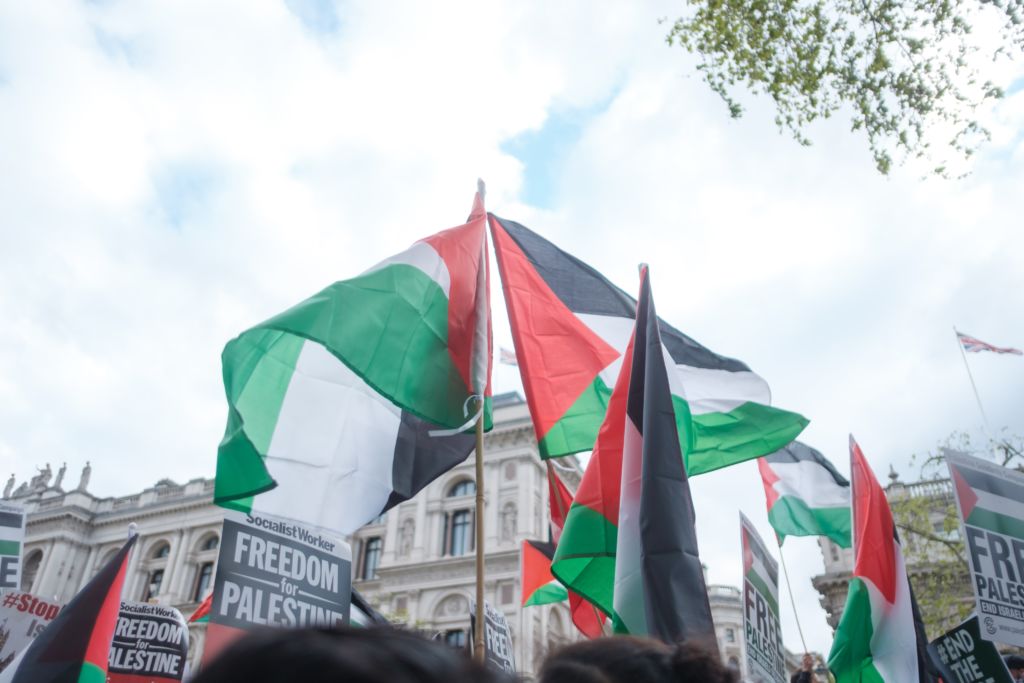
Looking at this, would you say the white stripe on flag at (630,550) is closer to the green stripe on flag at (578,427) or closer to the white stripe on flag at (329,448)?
the green stripe on flag at (578,427)

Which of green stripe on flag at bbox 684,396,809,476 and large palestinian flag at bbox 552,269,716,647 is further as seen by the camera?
green stripe on flag at bbox 684,396,809,476

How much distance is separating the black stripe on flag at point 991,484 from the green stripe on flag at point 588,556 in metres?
3.59

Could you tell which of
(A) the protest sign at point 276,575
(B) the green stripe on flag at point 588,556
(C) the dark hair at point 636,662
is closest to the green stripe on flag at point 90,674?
(A) the protest sign at point 276,575

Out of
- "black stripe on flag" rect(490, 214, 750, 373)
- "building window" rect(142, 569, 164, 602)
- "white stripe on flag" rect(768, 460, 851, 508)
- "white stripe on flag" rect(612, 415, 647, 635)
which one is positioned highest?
"building window" rect(142, 569, 164, 602)

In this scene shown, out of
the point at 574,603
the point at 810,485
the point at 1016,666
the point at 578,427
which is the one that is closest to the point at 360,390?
the point at 578,427

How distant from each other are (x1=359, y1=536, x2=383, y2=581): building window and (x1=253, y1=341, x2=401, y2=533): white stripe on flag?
29.9 m

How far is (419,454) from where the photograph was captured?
19.1 feet

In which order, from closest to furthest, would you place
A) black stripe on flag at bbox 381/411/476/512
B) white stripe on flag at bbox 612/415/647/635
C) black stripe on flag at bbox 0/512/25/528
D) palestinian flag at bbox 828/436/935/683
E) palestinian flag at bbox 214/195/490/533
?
white stripe on flag at bbox 612/415/647/635 < palestinian flag at bbox 214/195/490/533 < black stripe on flag at bbox 381/411/476/512 < palestinian flag at bbox 828/436/935/683 < black stripe on flag at bbox 0/512/25/528

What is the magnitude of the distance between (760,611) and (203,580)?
3684 cm

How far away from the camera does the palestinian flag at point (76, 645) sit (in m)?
5.42

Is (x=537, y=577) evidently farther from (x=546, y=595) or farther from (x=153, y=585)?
(x=153, y=585)

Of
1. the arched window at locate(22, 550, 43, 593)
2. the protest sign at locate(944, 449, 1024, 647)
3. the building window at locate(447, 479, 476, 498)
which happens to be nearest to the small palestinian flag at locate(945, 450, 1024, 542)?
the protest sign at locate(944, 449, 1024, 647)

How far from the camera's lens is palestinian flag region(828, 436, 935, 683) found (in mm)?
6883

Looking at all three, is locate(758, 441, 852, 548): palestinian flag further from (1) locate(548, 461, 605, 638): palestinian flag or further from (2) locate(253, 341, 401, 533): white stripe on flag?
(2) locate(253, 341, 401, 533): white stripe on flag
